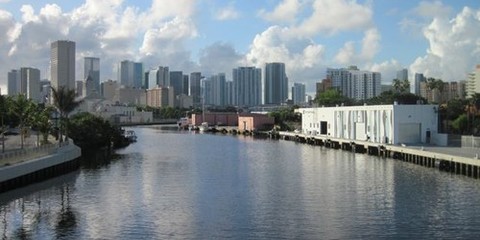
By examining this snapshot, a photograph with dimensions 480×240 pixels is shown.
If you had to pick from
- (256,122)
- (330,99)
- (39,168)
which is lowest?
(39,168)

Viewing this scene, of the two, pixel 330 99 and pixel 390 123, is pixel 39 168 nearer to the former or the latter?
pixel 390 123

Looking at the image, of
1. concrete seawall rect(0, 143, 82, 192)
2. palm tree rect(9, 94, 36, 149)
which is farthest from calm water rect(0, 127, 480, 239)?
palm tree rect(9, 94, 36, 149)

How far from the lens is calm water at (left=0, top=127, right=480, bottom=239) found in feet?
97.8

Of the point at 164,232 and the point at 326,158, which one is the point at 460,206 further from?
the point at 326,158

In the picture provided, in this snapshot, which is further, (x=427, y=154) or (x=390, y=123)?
(x=390, y=123)

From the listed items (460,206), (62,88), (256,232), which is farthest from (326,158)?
(256,232)

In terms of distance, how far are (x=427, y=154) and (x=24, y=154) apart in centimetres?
3719

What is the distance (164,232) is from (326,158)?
4534cm

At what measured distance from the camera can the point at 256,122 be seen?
154750 millimetres

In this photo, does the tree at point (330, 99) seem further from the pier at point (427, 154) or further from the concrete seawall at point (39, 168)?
the concrete seawall at point (39, 168)

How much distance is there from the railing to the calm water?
2.58 meters

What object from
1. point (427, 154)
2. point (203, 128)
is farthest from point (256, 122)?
point (427, 154)

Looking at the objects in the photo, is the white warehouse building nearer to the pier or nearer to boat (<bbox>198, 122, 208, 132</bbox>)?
the pier

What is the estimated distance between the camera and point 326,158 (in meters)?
72.6
